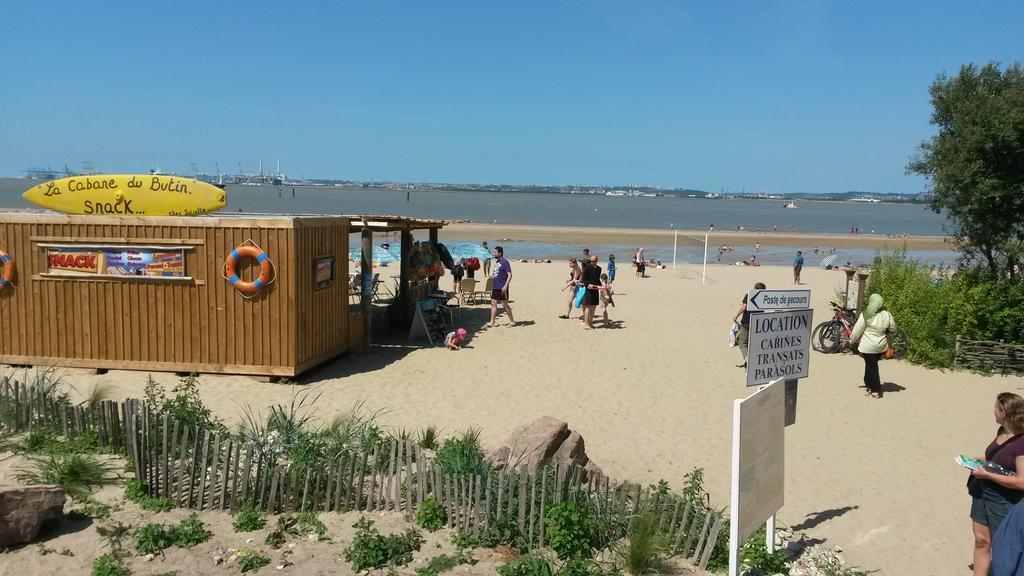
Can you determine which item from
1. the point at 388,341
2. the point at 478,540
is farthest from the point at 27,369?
the point at 478,540

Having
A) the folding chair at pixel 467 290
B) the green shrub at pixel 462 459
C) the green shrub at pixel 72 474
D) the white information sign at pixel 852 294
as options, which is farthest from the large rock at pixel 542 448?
the folding chair at pixel 467 290

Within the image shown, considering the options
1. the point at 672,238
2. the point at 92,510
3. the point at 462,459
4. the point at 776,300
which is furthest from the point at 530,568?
the point at 672,238

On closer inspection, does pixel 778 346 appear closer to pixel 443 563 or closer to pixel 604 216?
pixel 443 563

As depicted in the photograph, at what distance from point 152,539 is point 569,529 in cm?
289

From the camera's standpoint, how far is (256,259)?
10.1 m

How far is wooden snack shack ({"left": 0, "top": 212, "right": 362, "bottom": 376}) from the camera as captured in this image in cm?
1013

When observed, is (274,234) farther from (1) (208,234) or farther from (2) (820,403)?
(2) (820,403)

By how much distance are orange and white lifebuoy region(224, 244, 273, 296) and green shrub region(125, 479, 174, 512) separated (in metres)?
4.47

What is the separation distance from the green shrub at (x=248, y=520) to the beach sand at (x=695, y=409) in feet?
9.85

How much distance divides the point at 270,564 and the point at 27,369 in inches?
300

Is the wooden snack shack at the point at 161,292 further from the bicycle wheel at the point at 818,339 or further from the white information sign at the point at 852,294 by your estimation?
the white information sign at the point at 852,294

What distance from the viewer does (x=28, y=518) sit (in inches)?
199

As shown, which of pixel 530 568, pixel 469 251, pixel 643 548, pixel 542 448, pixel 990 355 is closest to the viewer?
pixel 530 568

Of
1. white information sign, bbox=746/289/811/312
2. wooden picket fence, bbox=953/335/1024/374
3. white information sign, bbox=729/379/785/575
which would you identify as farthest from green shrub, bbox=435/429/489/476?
wooden picket fence, bbox=953/335/1024/374
